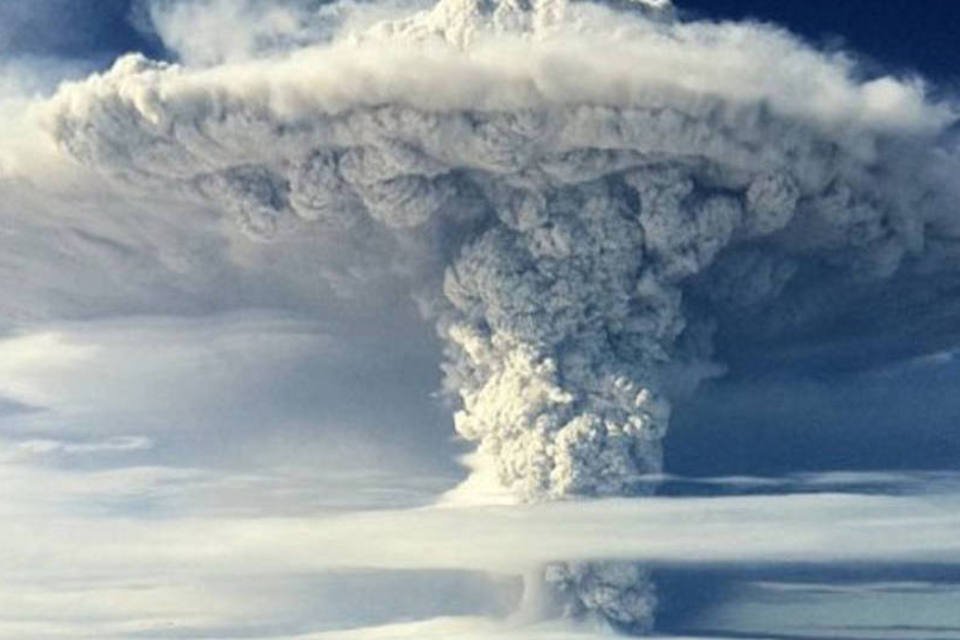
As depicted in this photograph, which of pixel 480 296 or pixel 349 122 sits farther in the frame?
pixel 480 296

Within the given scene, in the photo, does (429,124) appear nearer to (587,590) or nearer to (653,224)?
(653,224)

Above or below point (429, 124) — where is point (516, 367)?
below

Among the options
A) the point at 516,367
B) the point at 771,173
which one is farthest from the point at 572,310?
the point at 771,173

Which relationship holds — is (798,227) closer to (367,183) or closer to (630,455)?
(630,455)

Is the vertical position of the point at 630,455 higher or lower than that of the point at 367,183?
lower

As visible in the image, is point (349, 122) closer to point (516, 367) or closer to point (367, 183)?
point (367, 183)

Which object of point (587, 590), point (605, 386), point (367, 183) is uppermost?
point (367, 183)

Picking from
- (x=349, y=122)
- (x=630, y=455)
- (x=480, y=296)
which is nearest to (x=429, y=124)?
(x=349, y=122)

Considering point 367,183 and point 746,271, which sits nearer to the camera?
point 367,183
